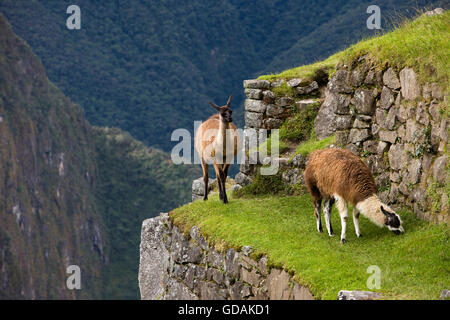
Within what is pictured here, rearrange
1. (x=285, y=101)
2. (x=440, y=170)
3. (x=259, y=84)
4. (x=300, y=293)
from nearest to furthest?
(x=300, y=293) → (x=440, y=170) → (x=285, y=101) → (x=259, y=84)

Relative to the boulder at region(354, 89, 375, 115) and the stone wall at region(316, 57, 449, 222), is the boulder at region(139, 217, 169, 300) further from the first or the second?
the boulder at region(354, 89, 375, 115)

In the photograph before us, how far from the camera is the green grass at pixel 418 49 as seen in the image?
11.2 meters

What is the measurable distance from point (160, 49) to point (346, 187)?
145 m

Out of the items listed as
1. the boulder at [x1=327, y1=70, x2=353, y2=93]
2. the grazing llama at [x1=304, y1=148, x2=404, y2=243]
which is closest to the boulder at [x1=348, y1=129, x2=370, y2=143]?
the boulder at [x1=327, y1=70, x2=353, y2=93]

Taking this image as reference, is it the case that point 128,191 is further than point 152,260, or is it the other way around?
point 128,191

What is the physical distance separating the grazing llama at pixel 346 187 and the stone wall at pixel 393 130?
3.08 feet

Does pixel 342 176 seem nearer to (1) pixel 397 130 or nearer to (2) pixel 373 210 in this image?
(2) pixel 373 210

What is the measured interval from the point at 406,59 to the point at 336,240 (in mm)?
3535

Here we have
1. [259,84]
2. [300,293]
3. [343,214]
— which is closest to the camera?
[300,293]

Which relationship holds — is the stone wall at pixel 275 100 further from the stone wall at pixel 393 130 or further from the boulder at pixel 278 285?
the boulder at pixel 278 285

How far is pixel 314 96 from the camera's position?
657 inches

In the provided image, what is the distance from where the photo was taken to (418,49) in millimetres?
11766

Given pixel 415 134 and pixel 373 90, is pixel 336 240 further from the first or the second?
pixel 373 90

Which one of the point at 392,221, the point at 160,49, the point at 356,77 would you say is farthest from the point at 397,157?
the point at 160,49
